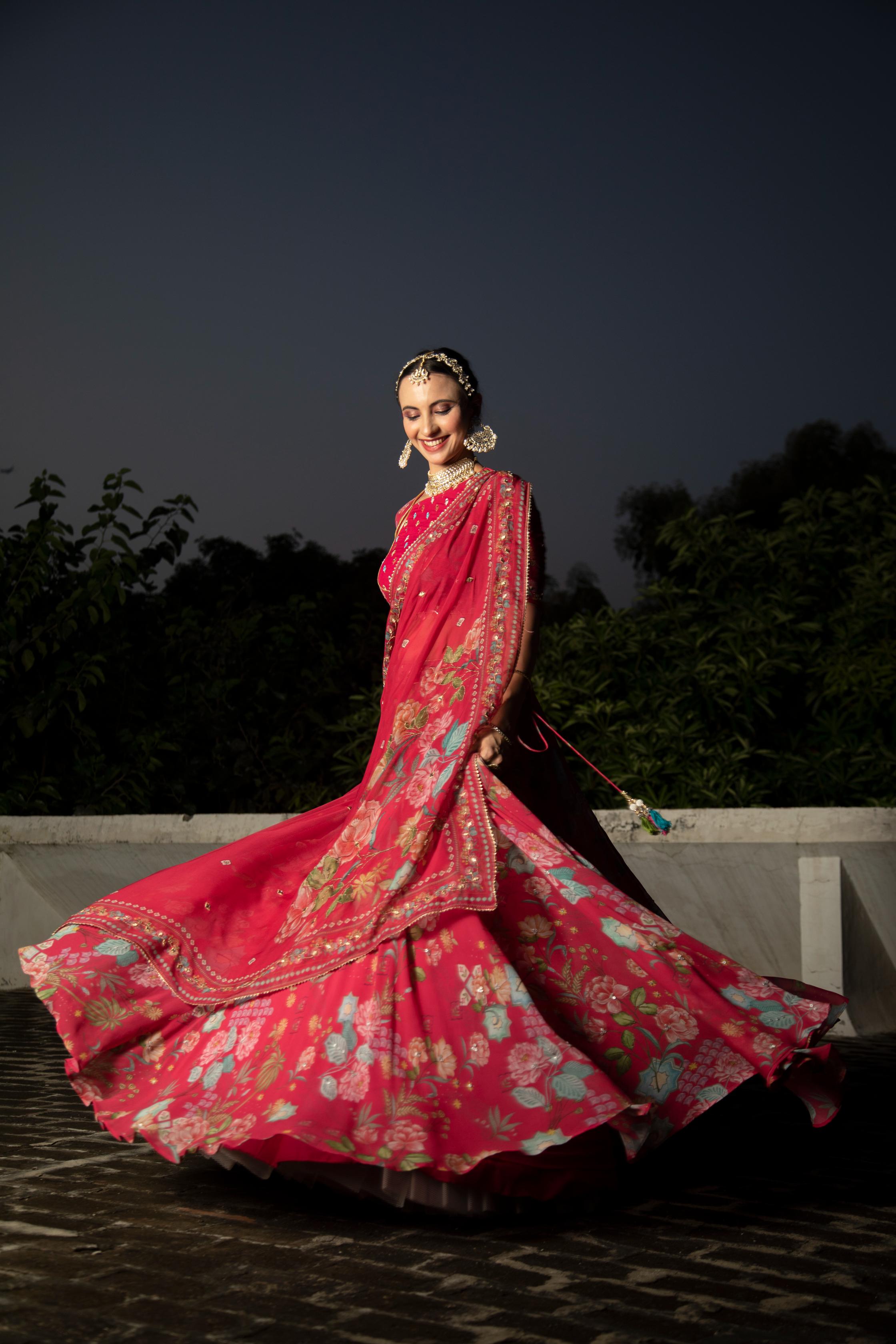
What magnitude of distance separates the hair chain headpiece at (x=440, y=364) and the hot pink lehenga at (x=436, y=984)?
0.25 m

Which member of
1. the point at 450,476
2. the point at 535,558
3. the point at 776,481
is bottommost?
the point at 535,558

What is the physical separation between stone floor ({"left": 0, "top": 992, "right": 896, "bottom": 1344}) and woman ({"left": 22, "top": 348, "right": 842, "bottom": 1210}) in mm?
112

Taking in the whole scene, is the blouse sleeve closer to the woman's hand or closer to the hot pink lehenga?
the hot pink lehenga

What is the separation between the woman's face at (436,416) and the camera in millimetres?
2656

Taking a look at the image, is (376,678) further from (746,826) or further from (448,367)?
(448,367)

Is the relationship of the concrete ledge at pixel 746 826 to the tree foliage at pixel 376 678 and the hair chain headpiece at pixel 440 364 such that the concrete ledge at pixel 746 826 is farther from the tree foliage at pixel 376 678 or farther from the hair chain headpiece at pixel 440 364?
the hair chain headpiece at pixel 440 364

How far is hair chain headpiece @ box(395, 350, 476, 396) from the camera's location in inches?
105

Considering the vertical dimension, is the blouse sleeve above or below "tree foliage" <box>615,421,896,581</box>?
below

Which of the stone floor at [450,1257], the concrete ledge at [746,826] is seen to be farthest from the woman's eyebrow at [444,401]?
the concrete ledge at [746,826]

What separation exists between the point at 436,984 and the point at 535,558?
913 mm

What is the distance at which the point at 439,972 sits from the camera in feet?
6.91

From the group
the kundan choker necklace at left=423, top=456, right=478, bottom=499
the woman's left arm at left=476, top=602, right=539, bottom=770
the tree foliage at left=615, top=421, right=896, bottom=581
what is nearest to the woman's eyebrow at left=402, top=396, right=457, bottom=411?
the kundan choker necklace at left=423, top=456, right=478, bottom=499

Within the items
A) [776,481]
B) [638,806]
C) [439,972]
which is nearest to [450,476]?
[638,806]

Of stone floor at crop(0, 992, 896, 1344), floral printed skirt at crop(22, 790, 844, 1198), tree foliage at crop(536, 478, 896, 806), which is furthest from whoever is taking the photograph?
tree foliage at crop(536, 478, 896, 806)
